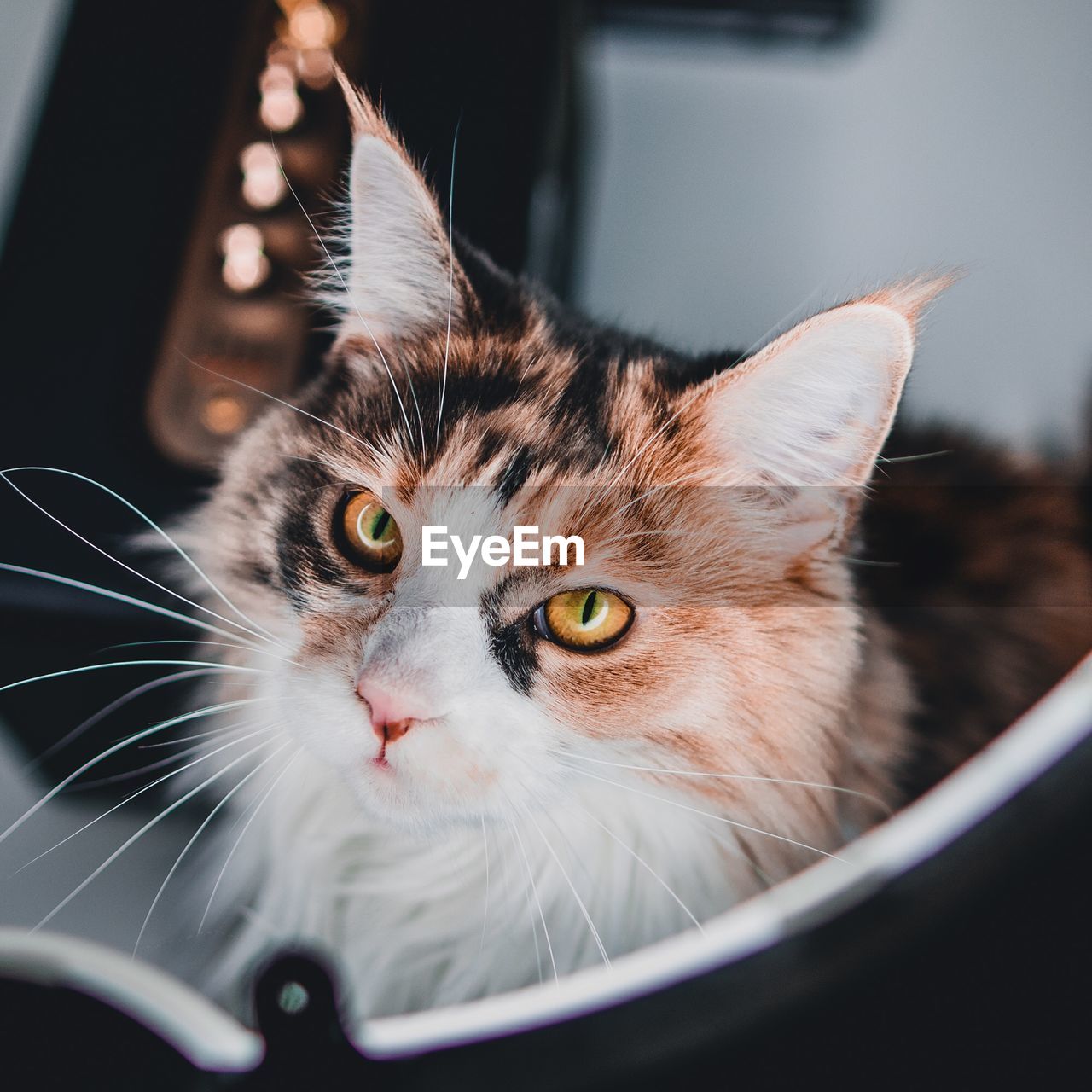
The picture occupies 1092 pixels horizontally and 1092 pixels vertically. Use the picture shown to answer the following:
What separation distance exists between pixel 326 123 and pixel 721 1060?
0.72 metres

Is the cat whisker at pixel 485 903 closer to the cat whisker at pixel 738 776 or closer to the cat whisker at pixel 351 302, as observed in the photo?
the cat whisker at pixel 738 776

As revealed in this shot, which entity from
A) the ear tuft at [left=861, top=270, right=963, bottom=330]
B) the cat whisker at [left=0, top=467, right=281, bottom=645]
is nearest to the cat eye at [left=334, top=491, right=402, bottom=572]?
the cat whisker at [left=0, top=467, right=281, bottom=645]

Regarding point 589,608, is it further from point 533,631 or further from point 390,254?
point 390,254

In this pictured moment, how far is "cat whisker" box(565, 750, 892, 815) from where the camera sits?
0.44 m

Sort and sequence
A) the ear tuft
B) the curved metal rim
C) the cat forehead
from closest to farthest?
the curved metal rim
the ear tuft
the cat forehead

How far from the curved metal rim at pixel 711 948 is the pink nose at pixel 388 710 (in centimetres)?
15

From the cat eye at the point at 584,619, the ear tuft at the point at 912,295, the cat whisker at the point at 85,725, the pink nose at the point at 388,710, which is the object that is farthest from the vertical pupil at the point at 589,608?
the cat whisker at the point at 85,725

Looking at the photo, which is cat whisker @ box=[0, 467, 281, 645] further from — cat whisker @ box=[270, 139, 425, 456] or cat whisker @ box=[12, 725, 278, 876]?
cat whisker @ box=[270, 139, 425, 456]

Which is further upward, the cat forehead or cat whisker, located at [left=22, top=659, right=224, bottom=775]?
the cat forehead

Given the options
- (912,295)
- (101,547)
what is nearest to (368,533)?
(101,547)

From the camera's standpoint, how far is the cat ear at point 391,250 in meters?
0.47

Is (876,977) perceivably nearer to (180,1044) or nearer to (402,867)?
(180,1044)

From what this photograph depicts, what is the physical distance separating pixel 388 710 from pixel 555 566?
0.13 m

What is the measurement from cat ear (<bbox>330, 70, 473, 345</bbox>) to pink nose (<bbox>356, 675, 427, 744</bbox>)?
0.28 m
